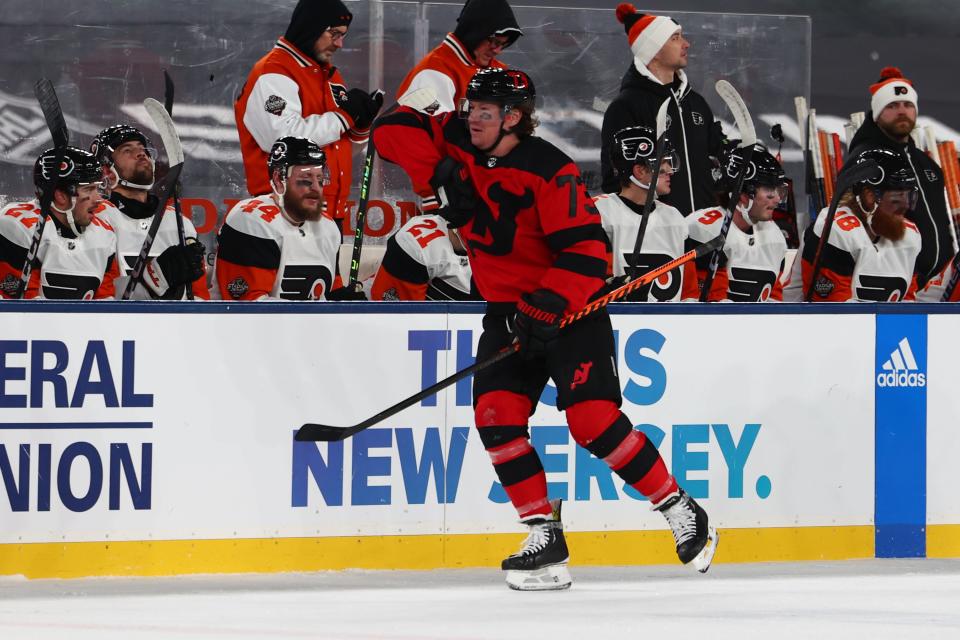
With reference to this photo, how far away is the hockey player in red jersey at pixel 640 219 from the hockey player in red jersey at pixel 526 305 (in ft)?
3.47

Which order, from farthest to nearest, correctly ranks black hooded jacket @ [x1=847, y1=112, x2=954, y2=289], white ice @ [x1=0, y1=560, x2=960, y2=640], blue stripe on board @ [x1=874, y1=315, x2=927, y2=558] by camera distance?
black hooded jacket @ [x1=847, y1=112, x2=954, y2=289] < blue stripe on board @ [x1=874, y1=315, x2=927, y2=558] < white ice @ [x1=0, y1=560, x2=960, y2=640]

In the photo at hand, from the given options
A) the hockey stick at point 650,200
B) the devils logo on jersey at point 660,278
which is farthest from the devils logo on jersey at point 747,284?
the hockey stick at point 650,200

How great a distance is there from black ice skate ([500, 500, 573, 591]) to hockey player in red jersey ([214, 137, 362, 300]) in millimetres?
1160

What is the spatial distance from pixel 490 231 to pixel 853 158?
2051 mm

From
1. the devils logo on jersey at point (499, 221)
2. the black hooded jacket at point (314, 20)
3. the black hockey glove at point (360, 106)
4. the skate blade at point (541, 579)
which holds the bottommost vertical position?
the skate blade at point (541, 579)

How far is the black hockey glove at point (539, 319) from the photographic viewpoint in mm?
3328

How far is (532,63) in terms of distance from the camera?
19.1 ft

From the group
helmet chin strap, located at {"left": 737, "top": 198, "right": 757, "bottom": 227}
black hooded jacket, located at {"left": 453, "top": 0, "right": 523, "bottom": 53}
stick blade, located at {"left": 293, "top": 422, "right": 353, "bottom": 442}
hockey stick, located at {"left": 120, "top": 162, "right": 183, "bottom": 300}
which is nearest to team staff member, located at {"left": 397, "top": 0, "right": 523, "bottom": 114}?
black hooded jacket, located at {"left": 453, "top": 0, "right": 523, "bottom": 53}

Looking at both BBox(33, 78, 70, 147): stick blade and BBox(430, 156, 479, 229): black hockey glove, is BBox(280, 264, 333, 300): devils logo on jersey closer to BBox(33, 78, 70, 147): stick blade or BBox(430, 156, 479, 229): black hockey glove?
BBox(33, 78, 70, 147): stick blade

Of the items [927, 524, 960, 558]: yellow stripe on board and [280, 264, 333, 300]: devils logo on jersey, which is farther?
[280, 264, 333, 300]: devils logo on jersey

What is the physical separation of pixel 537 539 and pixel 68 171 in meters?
1.84

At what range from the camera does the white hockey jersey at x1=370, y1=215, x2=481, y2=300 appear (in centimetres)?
458

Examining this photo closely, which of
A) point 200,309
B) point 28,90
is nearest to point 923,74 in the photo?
point 28,90

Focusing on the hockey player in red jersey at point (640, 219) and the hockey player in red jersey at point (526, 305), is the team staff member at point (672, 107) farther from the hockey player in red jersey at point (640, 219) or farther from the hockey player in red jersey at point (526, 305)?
the hockey player in red jersey at point (526, 305)
